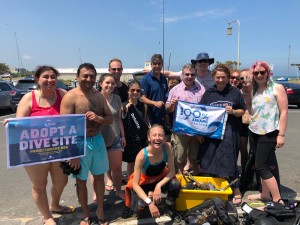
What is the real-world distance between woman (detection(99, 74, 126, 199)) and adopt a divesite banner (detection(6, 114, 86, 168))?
718 mm

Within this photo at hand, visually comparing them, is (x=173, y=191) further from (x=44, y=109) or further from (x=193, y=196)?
(x=44, y=109)

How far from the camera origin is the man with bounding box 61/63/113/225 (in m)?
3.45

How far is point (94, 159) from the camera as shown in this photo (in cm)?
367

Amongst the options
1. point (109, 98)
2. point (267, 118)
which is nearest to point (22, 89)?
point (109, 98)

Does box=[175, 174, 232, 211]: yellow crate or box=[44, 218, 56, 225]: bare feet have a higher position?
box=[175, 174, 232, 211]: yellow crate

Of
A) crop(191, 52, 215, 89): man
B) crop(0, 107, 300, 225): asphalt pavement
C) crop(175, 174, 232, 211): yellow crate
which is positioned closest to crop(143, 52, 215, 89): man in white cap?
crop(191, 52, 215, 89): man

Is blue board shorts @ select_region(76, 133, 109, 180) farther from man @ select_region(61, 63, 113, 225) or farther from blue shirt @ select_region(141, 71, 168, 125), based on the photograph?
blue shirt @ select_region(141, 71, 168, 125)

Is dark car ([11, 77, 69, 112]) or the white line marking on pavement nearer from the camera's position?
the white line marking on pavement

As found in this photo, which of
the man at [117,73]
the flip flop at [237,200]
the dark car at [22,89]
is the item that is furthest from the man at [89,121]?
the dark car at [22,89]

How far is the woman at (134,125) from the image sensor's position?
4598 millimetres

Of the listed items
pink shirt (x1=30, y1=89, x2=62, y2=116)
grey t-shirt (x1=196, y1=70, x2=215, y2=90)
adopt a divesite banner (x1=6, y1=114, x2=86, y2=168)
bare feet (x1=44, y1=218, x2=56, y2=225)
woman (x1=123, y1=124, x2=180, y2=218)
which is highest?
grey t-shirt (x1=196, y1=70, x2=215, y2=90)

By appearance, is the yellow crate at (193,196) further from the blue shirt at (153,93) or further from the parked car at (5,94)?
the parked car at (5,94)

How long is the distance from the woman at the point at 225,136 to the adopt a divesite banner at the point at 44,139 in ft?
6.38

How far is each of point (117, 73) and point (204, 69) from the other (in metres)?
1.44
